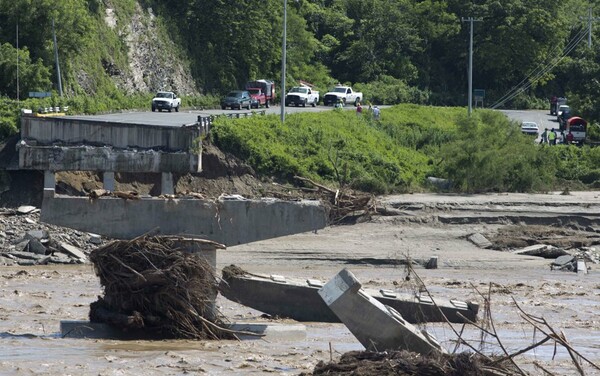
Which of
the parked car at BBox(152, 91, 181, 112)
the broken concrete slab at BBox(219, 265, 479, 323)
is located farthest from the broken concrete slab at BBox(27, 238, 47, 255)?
the parked car at BBox(152, 91, 181, 112)

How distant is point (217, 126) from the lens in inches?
1992

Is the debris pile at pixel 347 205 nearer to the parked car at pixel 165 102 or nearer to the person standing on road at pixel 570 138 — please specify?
the parked car at pixel 165 102

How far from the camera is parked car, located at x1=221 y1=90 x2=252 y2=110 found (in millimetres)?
69875

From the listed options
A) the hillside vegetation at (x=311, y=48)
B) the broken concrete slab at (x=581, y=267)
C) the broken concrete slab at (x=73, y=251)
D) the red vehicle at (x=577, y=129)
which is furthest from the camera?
the red vehicle at (x=577, y=129)

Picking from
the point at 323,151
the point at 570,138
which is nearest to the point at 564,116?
the point at 570,138

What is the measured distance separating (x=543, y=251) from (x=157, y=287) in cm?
2261

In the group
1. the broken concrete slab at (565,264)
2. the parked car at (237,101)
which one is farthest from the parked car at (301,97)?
the broken concrete slab at (565,264)

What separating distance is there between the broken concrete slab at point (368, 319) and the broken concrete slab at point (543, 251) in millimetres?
23014

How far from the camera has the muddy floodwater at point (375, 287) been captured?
57.8 ft

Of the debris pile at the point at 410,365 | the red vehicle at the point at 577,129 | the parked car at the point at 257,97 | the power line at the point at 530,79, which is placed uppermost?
the power line at the point at 530,79

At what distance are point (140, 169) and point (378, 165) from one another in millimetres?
11767

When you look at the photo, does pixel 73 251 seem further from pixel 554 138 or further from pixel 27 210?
pixel 554 138

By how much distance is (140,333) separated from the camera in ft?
63.5

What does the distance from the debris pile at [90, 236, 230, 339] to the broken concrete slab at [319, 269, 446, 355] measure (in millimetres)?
2804
